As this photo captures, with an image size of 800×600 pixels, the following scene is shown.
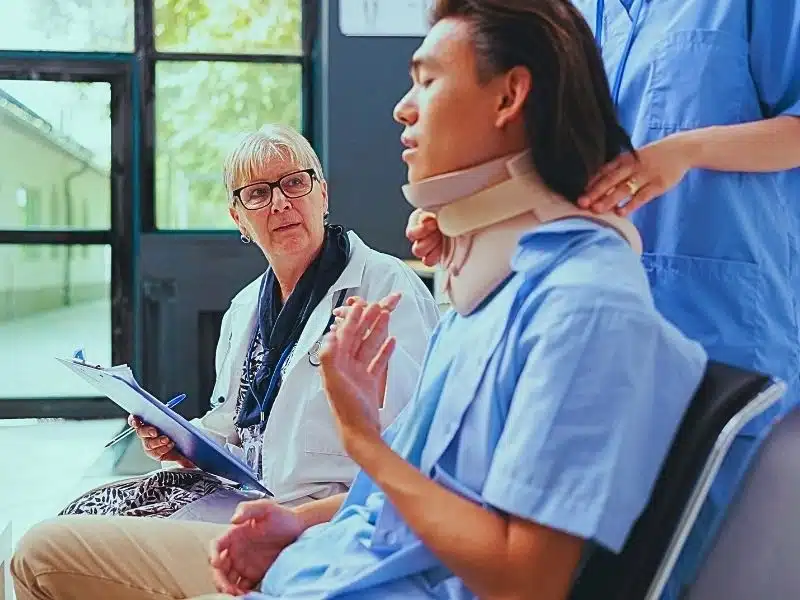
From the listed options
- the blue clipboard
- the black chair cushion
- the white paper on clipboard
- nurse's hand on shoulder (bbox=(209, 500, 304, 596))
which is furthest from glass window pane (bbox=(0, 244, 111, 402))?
the black chair cushion

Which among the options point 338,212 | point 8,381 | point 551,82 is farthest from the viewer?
point 8,381

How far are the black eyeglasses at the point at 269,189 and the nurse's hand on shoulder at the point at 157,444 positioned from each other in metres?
0.54

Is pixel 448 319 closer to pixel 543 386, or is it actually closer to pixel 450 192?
pixel 450 192

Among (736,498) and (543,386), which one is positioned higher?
(543,386)

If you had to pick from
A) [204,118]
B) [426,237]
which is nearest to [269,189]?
[426,237]

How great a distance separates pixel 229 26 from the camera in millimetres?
4805

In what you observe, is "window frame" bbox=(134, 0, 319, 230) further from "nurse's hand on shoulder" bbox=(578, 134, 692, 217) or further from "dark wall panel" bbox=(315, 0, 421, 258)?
"nurse's hand on shoulder" bbox=(578, 134, 692, 217)

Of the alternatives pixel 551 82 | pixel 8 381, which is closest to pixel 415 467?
pixel 551 82

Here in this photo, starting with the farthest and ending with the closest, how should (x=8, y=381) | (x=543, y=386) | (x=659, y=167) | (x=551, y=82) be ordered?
(x=8, y=381) → (x=659, y=167) → (x=551, y=82) → (x=543, y=386)

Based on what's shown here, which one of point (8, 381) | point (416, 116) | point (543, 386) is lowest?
point (8, 381)

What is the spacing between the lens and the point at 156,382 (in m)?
4.71

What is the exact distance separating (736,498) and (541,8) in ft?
1.86

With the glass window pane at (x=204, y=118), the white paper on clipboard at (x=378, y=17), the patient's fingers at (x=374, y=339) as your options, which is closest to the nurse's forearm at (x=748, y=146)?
the patient's fingers at (x=374, y=339)

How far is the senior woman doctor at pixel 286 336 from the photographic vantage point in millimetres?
1812
